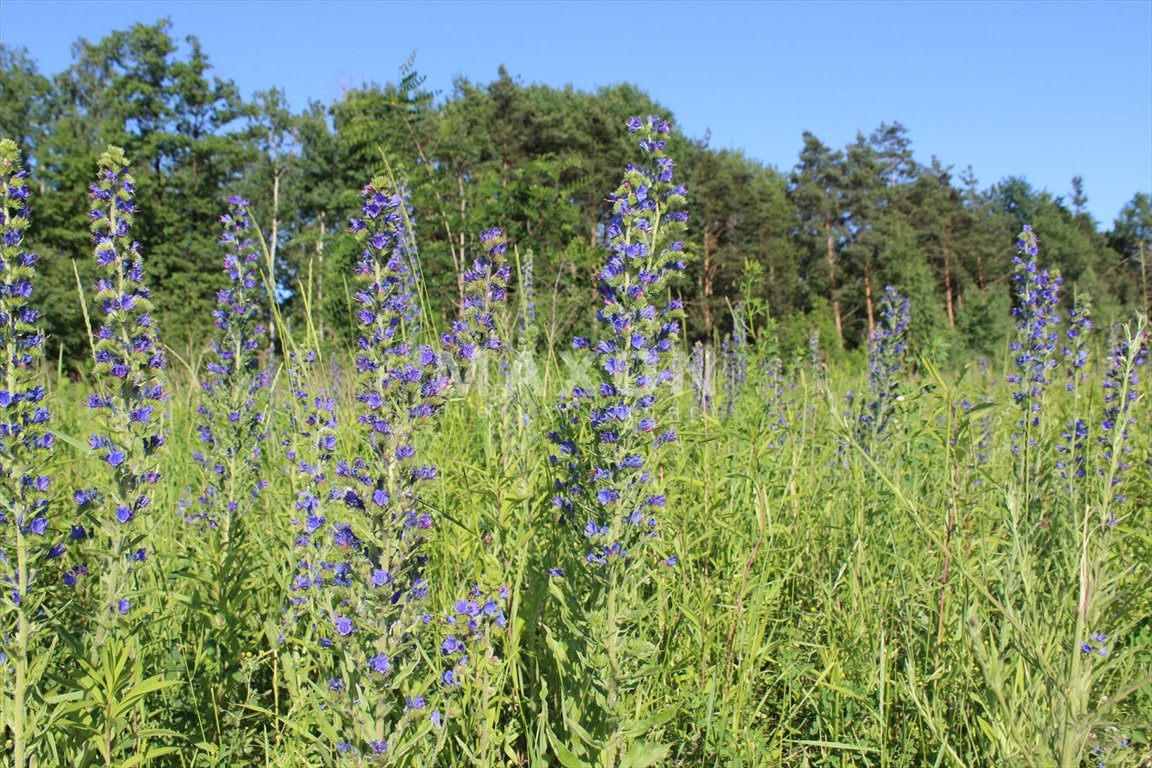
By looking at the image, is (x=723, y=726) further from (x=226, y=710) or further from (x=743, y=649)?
(x=226, y=710)

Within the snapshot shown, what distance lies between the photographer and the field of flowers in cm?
181

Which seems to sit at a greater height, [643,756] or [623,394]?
[623,394]

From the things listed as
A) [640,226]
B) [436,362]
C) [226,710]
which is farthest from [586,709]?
[640,226]

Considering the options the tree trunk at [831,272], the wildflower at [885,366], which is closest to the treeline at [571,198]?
the tree trunk at [831,272]

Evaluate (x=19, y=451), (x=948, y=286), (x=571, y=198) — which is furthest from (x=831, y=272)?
(x=19, y=451)

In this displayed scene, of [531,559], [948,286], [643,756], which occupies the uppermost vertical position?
[948,286]

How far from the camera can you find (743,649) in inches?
94.3

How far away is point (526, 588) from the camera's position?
2.68 meters

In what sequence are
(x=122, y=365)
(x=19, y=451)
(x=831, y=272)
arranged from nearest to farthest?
(x=19, y=451), (x=122, y=365), (x=831, y=272)

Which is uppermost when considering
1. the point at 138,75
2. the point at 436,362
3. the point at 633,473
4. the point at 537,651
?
the point at 138,75

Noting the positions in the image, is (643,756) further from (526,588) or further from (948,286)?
(948,286)

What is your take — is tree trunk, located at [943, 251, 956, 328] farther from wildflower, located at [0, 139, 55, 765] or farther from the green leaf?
wildflower, located at [0, 139, 55, 765]

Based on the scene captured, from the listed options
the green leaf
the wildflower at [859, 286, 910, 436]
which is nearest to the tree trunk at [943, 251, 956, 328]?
the wildflower at [859, 286, 910, 436]

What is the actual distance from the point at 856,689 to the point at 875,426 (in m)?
2.83
